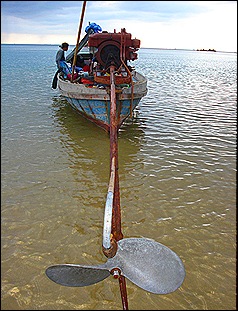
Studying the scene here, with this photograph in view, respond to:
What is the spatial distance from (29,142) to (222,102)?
36.7ft

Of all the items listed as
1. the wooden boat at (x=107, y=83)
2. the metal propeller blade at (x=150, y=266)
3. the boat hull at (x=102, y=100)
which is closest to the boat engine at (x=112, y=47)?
the wooden boat at (x=107, y=83)

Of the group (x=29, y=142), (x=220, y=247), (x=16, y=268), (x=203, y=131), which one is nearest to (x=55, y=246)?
(x=16, y=268)

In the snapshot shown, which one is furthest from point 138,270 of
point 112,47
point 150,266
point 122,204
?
point 112,47

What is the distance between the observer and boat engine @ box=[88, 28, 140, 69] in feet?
26.1

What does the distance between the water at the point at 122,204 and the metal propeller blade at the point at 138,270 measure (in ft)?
6.34

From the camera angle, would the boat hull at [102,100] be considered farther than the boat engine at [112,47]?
Yes

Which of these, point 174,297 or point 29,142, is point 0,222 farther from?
point 29,142

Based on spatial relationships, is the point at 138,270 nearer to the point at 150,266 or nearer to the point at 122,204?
the point at 150,266

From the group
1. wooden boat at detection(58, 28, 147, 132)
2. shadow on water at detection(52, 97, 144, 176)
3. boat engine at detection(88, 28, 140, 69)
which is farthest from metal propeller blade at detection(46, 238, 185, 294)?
boat engine at detection(88, 28, 140, 69)

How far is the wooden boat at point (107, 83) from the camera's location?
7.98 metres

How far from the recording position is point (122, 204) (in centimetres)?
565

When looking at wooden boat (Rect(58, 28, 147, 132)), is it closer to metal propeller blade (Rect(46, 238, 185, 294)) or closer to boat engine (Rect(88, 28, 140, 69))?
boat engine (Rect(88, 28, 140, 69))

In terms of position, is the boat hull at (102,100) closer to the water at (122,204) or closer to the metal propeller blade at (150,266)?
the water at (122,204)

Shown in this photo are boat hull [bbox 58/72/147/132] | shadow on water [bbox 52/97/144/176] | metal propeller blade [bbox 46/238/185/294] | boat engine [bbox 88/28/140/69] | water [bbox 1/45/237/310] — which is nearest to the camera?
metal propeller blade [bbox 46/238/185/294]
